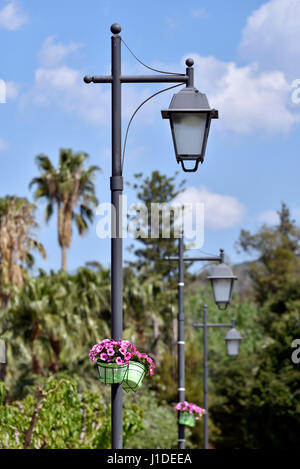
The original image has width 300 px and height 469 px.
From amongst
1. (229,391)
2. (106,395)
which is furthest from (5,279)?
(229,391)

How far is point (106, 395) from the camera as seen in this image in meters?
35.2

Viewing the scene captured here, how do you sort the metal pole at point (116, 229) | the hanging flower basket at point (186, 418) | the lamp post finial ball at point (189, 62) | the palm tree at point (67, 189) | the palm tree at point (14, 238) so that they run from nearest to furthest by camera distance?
the metal pole at point (116, 229) < the lamp post finial ball at point (189, 62) < the hanging flower basket at point (186, 418) < the palm tree at point (14, 238) < the palm tree at point (67, 189)

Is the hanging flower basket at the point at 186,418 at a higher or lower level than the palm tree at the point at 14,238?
lower

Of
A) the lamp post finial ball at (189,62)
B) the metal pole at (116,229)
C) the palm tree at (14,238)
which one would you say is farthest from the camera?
the palm tree at (14,238)

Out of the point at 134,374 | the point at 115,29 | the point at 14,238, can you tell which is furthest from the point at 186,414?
the point at 14,238

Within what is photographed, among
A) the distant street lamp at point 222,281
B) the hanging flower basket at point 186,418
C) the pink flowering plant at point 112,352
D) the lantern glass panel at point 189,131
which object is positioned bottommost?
the hanging flower basket at point 186,418

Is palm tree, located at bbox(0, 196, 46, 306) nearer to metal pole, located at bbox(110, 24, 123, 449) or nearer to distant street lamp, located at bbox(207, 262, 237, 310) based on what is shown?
distant street lamp, located at bbox(207, 262, 237, 310)

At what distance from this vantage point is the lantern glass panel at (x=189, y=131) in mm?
6547

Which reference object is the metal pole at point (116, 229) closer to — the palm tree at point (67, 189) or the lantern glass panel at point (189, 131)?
the lantern glass panel at point (189, 131)

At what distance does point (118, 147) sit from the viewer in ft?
22.1

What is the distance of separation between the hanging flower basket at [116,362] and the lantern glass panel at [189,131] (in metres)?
1.59

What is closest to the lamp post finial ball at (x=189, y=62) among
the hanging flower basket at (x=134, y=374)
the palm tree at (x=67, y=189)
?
the hanging flower basket at (x=134, y=374)

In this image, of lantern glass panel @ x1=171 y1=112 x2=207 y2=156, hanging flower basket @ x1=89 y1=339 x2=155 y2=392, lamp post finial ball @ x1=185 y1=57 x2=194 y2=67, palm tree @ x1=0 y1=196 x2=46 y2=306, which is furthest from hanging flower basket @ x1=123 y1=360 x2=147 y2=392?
palm tree @ x1=0 y1=196 x2=46 y2=306
